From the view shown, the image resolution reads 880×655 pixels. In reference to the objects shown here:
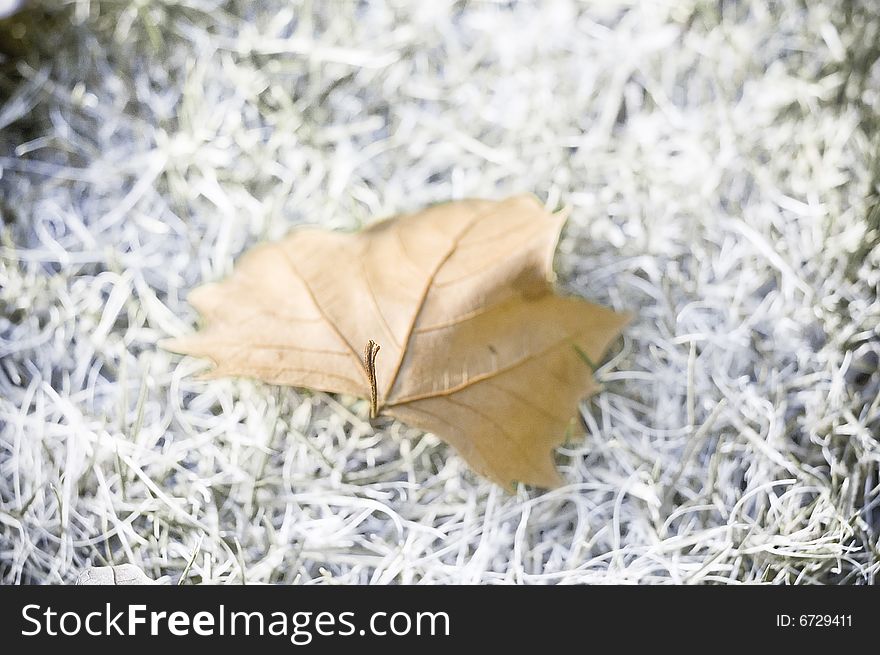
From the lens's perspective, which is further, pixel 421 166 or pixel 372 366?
pixel 421 166

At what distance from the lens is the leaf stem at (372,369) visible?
0.64 m

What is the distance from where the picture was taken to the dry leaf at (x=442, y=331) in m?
0.69

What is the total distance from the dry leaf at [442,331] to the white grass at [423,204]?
0.06m

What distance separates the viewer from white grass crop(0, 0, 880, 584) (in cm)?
72

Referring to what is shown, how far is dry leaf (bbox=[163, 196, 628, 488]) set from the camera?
27.1 inches

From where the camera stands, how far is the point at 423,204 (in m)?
0.84

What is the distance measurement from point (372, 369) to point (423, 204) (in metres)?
0.26

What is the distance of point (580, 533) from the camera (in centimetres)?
73

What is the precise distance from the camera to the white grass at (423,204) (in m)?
0.72

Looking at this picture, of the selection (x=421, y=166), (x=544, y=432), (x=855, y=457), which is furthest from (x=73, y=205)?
(x=855, y=457)

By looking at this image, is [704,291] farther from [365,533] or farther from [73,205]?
[73,205]

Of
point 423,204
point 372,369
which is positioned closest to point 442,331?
point 372,369

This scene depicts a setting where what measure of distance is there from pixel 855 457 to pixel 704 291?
22 centimetres

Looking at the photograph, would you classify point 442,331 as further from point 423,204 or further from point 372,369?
point 423,204
